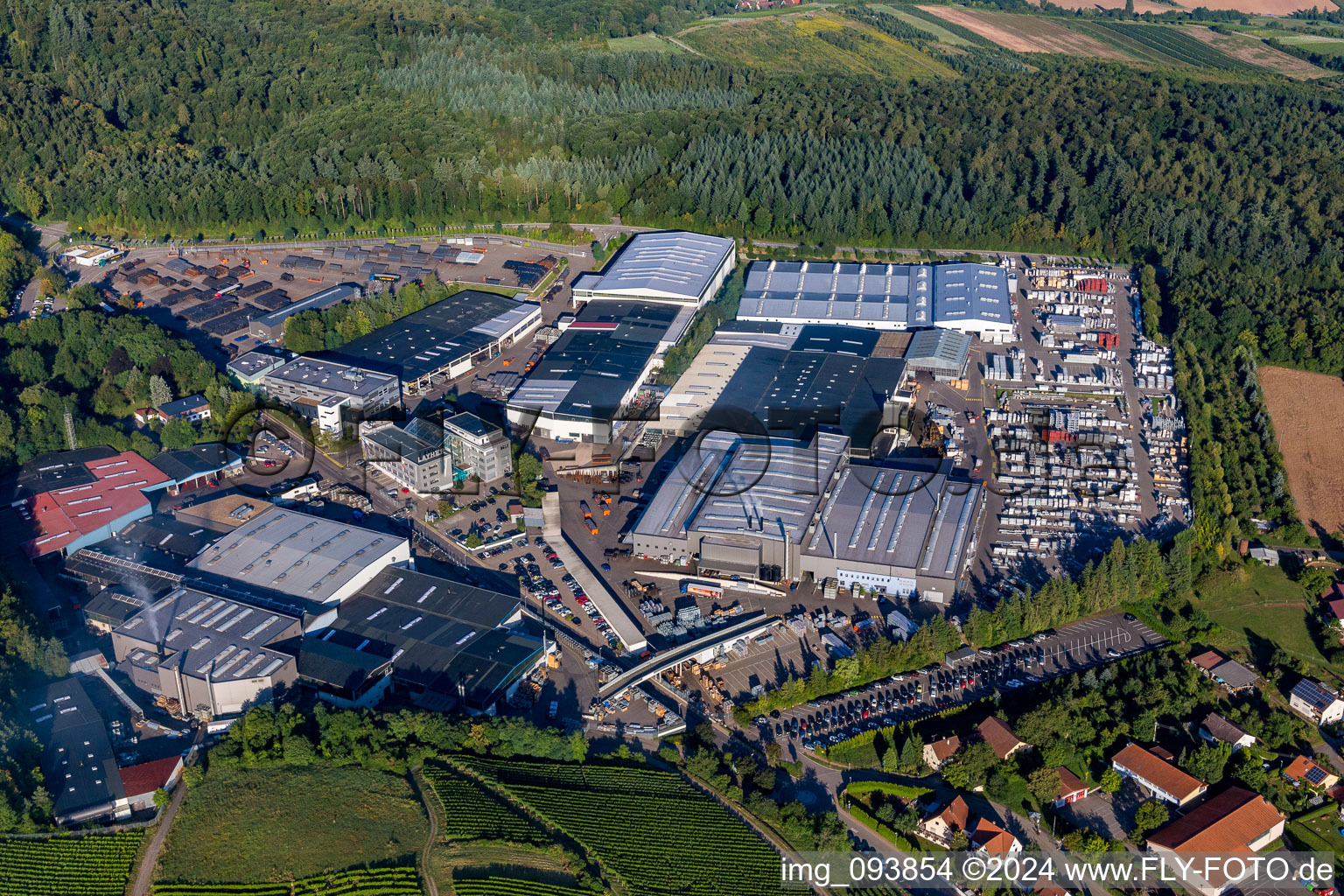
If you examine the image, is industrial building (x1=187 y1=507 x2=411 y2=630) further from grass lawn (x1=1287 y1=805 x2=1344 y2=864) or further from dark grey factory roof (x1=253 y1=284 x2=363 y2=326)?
grass lawn (x1=1287 y1=805 x2=1344 y2=864)

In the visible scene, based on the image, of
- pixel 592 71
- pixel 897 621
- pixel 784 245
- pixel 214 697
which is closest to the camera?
pixel 214 697

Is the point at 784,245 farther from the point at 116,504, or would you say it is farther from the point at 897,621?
the point at 116,504

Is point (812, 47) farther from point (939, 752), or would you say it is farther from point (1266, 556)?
point (939, 752)

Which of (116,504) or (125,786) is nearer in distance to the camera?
(125,786)

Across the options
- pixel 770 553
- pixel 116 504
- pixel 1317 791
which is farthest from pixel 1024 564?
pixel 116 504

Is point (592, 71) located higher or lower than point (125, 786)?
higher

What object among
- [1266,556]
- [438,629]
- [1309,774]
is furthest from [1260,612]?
[438,629]

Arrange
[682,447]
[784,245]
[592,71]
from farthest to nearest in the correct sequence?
[592,71] → [784,245] → [682,447]

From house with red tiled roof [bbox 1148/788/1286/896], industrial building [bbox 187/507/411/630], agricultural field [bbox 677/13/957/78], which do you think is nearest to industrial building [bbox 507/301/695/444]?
industrial building [bbox 187/507/411/630]
